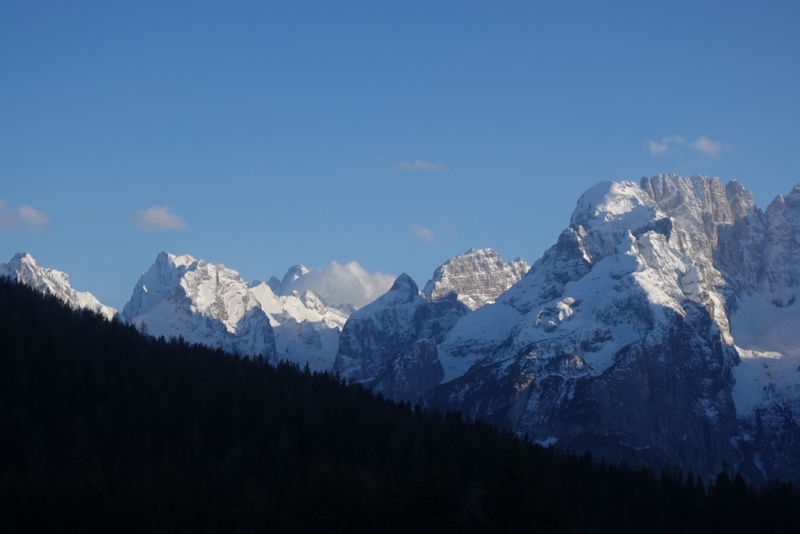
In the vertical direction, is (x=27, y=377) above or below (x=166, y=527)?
above

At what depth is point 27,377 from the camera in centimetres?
17225

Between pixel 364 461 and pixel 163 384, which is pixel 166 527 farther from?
pixel 163 384

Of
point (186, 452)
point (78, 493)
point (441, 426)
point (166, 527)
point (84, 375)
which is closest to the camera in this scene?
point (166, 527)

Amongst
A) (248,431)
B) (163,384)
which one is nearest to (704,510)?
(248,431)

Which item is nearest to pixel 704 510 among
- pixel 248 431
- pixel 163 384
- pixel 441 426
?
pixel 441 426

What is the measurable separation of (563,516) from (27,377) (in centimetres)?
9687

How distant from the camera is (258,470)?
157m

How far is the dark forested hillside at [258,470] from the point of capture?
106125 mm

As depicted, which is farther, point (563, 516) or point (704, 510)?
point (704, 510)

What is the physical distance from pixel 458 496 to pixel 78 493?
3492cm

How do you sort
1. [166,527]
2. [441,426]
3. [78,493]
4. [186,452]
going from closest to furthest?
[166,527]
[78,493]
[186,452]
[441,426]

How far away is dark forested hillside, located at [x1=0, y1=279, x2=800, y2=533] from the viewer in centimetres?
10612

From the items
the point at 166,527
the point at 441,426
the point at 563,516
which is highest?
the point at 441,426

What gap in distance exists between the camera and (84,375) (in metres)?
179
